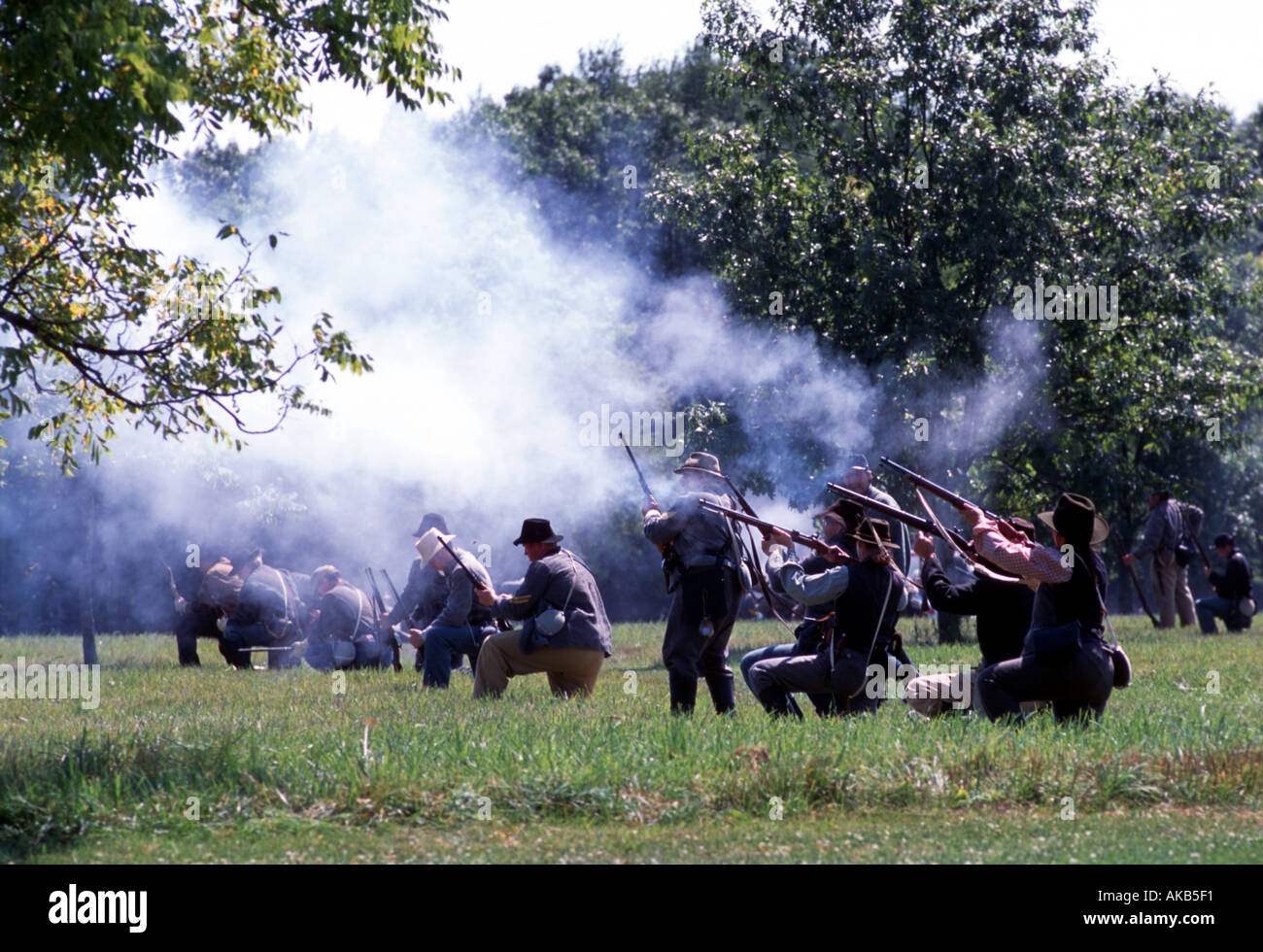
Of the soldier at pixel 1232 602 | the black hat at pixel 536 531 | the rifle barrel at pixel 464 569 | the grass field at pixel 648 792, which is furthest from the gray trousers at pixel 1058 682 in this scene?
the soldier at pixel 1232 602

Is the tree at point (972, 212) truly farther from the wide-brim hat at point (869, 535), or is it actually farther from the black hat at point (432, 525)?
the wide-brim hat at point (869, 535)

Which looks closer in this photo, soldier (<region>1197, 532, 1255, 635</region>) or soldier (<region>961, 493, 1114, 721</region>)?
soldier (<region>961, 493, 1114, 721</region>)

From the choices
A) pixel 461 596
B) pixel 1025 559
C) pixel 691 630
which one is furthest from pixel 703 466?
pixel 461 596

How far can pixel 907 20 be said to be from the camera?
1720 cm

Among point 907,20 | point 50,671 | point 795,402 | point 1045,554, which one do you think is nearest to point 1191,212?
point 907,20

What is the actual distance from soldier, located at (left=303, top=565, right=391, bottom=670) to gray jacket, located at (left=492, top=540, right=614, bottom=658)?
4.62 m

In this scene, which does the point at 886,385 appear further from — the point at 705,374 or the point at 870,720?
the point at 870,720

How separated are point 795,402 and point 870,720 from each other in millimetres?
9373

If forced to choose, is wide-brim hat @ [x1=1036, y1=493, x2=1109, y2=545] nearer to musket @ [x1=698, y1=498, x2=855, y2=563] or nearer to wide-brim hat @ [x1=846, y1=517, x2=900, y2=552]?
wide-brim hat @ [x1=846, y1=517, x2=900, y2=552]

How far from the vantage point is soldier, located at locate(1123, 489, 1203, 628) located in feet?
61.9

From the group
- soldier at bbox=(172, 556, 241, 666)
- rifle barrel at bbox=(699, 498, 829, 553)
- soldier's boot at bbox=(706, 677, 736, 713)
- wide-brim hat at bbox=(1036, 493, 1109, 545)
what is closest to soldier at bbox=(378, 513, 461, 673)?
soldier at bbox=(172, 556, 241, 666)

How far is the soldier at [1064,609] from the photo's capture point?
7.78 m

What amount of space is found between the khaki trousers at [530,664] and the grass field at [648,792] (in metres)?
1.89

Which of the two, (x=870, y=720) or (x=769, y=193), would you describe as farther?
(x=769, y=193)
